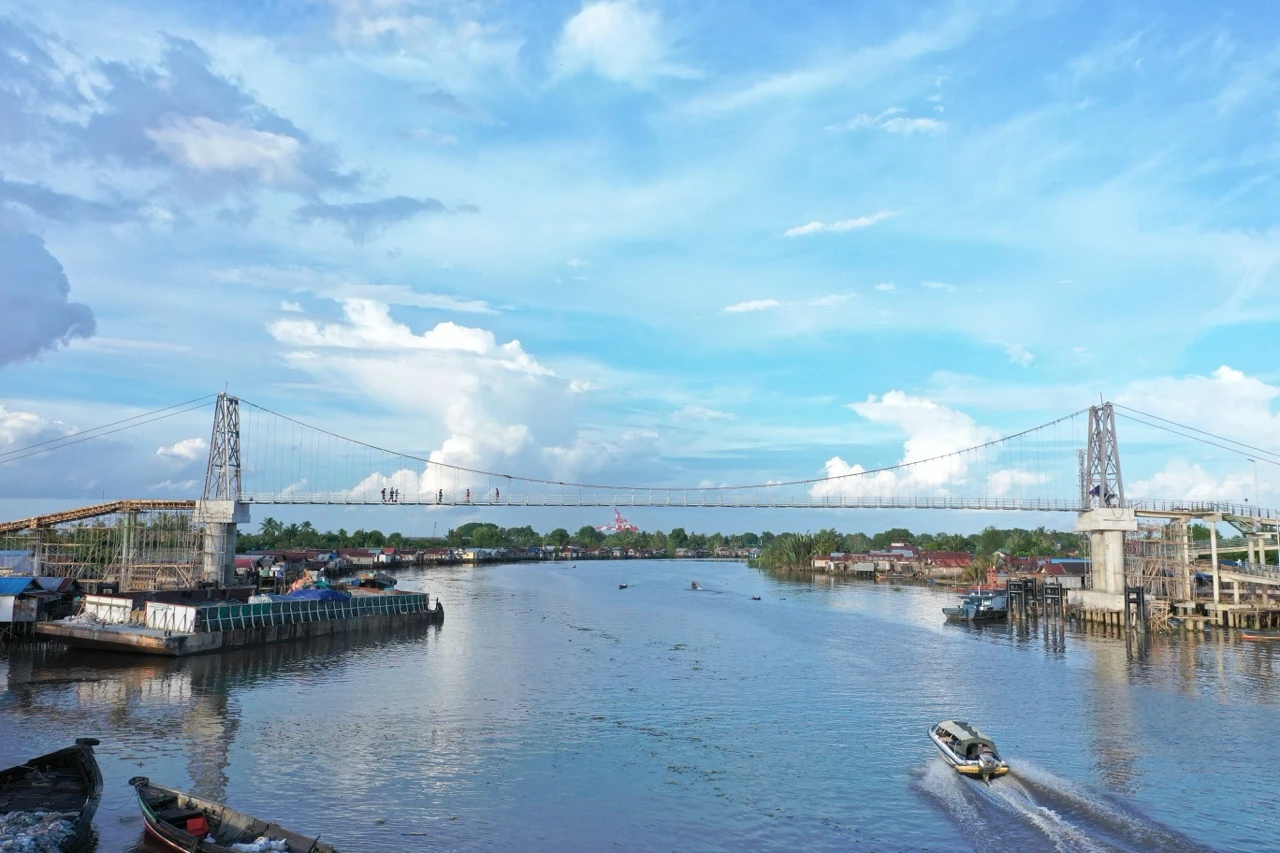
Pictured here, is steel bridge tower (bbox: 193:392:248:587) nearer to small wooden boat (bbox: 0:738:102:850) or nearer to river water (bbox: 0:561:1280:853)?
river water (bbox: 0:561:1280:853)

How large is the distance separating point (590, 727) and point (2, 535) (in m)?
60.2

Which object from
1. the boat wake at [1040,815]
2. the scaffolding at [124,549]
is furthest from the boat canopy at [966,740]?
the scaffolding at [124,549]

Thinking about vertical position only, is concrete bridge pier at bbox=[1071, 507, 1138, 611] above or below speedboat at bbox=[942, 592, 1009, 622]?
above

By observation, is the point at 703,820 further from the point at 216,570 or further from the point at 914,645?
the point at 216,570

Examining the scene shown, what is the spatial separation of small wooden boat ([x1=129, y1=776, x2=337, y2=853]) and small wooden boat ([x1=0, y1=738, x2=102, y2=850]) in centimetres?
147

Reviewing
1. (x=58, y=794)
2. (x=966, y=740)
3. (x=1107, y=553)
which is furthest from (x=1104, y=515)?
(x=58, y=794)

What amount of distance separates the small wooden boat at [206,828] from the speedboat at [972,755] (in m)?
20.0

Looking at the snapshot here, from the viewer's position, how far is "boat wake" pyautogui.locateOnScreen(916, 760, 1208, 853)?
23.2 m

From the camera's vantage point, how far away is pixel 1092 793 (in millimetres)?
27047

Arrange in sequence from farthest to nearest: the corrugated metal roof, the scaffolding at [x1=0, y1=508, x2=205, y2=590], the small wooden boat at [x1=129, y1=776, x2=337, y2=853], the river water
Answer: the scaffolding at [x1=0, y1=508, x2=205, y2=590] → the corrugated metal roof → the river water → the small wooden boat at [x1=129, y1=776, x2=337, y2=853]

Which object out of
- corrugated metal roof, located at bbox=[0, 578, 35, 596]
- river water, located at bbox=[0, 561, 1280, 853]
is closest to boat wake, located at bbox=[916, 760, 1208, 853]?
river water, located at bbox=[0, 561, 1280, 853]

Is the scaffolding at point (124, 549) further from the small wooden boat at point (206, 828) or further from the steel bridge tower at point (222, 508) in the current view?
the small wooden boat at point (206, 828)

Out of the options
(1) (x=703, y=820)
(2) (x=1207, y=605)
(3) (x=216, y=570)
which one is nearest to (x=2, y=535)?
(3) (x=216, y=570)

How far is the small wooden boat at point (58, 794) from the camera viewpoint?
20.9 m
